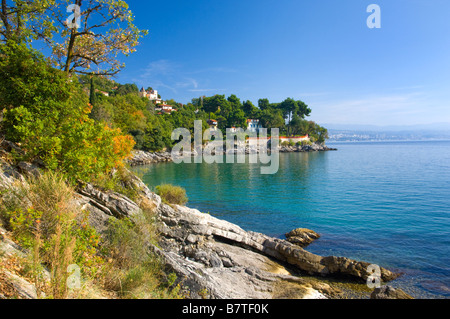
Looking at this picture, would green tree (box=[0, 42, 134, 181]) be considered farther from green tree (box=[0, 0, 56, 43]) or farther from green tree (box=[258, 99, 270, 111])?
green tree (box=[258, 99, 270, 111])

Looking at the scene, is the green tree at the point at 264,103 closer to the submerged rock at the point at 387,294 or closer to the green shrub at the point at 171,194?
the green shrub at the point at 171,194

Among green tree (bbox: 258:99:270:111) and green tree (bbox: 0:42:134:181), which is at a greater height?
green tree (bbox: 258:99:270:111)

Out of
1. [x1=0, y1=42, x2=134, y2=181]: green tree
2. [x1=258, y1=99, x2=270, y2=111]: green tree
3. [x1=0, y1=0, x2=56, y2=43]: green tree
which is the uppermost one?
[x1=258, y1=99, x2=270, y2=111]: green tree

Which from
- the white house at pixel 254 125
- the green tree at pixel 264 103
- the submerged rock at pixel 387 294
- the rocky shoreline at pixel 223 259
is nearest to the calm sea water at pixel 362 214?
the rocky shoreline at pixel 223 259

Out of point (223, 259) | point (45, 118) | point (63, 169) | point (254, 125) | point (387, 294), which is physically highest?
point (254, 125)

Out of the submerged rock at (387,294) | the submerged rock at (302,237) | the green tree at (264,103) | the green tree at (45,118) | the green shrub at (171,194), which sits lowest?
the submerged rock at (302,237)

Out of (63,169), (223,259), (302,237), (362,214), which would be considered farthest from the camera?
(362,214)

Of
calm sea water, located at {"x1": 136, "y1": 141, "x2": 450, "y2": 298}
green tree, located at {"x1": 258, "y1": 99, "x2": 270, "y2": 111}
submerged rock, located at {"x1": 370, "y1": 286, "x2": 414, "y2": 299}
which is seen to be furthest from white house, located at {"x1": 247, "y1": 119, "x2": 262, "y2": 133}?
submerged rock, located at {"x1": 370, "y1": 286, "x2": 414, "y2": 299}

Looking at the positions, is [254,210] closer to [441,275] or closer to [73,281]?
[441,275]

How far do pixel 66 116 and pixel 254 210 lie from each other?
15.6 metres

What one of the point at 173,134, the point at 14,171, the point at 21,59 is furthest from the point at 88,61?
the point at 173,134

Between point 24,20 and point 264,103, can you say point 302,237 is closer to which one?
point 24,20

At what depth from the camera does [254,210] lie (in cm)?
2080

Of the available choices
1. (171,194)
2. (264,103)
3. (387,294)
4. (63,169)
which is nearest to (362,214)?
(387,294)
